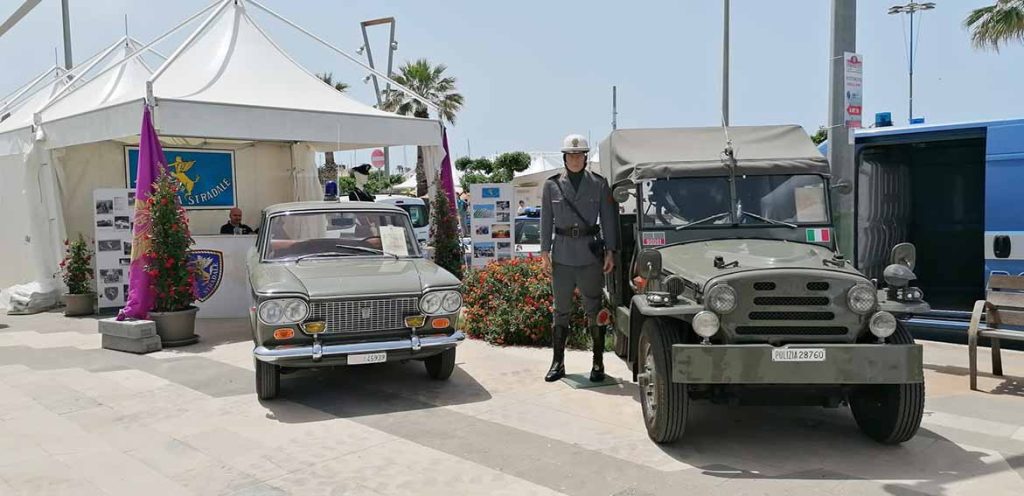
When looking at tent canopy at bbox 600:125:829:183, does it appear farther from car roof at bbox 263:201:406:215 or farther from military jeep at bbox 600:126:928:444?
car roof at bbox 263:201:406:215

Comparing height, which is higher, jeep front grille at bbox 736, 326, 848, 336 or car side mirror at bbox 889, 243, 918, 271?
car side mirror at bbox 889, 243, 918, 271

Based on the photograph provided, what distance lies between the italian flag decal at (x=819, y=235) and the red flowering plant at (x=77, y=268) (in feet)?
35.4

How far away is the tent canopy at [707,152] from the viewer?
625 cm

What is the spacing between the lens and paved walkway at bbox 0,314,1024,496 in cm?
465

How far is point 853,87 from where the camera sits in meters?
8.10

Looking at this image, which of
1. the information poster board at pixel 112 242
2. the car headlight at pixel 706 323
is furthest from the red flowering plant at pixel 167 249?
the car headlight at pixel 706 323

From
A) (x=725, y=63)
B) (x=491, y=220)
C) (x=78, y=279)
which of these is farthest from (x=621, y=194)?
(x=725, y=63)

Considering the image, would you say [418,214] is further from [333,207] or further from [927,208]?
[333,207]

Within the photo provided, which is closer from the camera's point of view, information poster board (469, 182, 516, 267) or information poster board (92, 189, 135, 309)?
information poster board (92, 189, 135, 309)

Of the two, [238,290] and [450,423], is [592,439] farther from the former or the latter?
[238,290]

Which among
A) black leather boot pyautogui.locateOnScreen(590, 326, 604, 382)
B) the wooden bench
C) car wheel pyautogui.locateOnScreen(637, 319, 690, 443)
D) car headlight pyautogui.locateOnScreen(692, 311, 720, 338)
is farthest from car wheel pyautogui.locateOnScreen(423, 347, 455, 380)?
the wooden bench

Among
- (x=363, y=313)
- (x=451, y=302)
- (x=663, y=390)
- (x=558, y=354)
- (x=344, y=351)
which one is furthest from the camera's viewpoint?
(x=558, y=354)

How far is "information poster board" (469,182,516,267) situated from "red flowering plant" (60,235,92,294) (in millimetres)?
6733

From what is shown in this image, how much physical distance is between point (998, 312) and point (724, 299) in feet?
12.2
